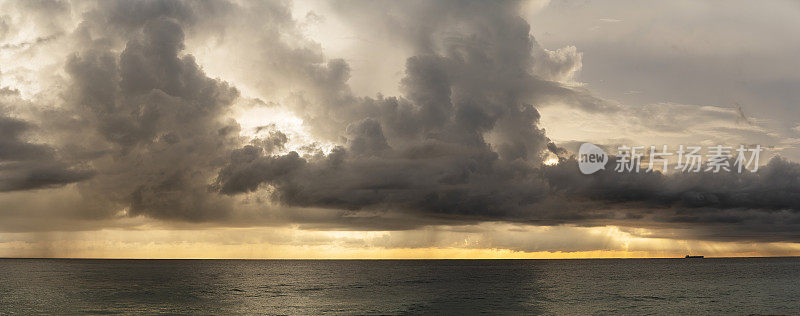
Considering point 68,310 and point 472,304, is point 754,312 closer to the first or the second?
point 472,304

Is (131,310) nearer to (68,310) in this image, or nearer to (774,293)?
(68,310)

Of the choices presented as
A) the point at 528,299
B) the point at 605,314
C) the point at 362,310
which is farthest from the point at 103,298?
the point at 605,314

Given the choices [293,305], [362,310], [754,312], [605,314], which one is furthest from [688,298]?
[293,305]

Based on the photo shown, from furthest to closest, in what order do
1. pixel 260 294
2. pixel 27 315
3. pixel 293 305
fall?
pixel 260 294 < pixel 293 305 < pixel 27 315

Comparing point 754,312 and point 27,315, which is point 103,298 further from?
point 754,312

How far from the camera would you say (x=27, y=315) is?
94.5 m

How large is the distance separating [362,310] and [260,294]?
46334mm

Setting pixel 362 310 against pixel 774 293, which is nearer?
pixel 362 310

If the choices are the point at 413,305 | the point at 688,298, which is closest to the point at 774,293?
the point at 688,298

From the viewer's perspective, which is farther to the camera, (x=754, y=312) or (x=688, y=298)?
(x=688, y=298)

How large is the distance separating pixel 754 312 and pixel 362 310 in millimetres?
67471

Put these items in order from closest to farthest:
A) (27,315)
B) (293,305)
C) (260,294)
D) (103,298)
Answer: (27,315), (293,305), (103,298), (260,294)

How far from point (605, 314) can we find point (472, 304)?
26.8m

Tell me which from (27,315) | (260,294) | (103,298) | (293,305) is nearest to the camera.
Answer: (27,315)
